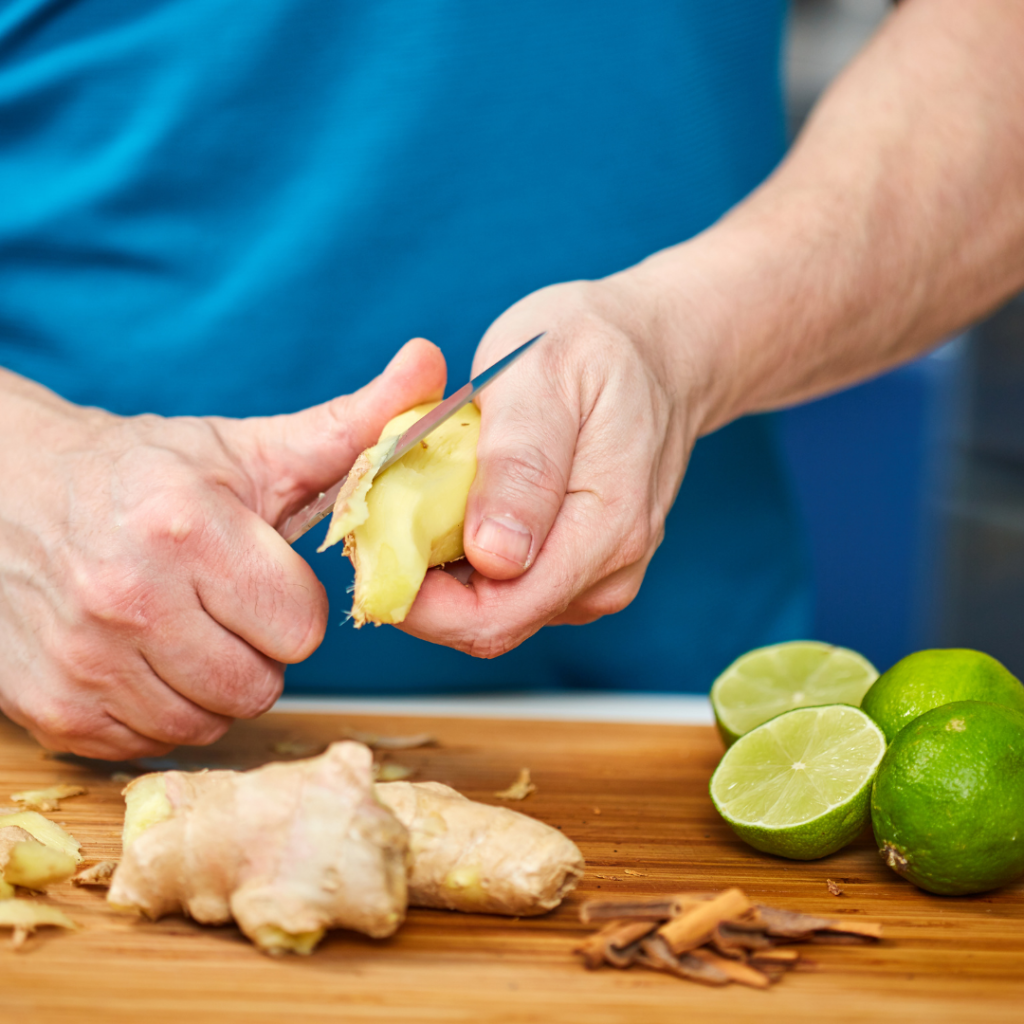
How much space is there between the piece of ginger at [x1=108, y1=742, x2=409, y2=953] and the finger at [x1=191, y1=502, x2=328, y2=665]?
0.28 meters

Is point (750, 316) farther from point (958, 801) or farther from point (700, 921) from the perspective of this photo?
Answer: point (700, 921)

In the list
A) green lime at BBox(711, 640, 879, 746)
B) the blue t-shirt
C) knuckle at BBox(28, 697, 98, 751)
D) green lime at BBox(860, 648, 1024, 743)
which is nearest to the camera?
green lime at BBox(860, 648, 1024, 743)

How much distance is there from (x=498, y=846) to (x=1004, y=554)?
10.2ft

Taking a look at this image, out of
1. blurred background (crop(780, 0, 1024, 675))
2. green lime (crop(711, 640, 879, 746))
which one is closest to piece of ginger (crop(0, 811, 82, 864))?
green lime (crop(711, 640, 879, 746))

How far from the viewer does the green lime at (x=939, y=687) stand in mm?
1192

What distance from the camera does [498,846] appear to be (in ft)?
3.28

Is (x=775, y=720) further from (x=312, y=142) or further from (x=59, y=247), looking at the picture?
(x=59, y=247)

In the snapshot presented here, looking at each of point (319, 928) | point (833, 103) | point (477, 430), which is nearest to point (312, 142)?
point (477, 430)

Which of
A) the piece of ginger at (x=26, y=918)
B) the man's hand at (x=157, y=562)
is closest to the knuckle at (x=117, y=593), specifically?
the man's hand at (x=157, y=562)

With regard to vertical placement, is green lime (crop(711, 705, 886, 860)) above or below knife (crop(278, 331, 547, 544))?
below

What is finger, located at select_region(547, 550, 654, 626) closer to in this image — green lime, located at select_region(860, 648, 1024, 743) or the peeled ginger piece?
the peeled ginger piece

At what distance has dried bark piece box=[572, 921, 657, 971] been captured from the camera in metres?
0.93

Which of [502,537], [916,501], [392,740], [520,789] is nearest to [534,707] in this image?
[392,740]

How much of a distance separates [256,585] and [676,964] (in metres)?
0.60
